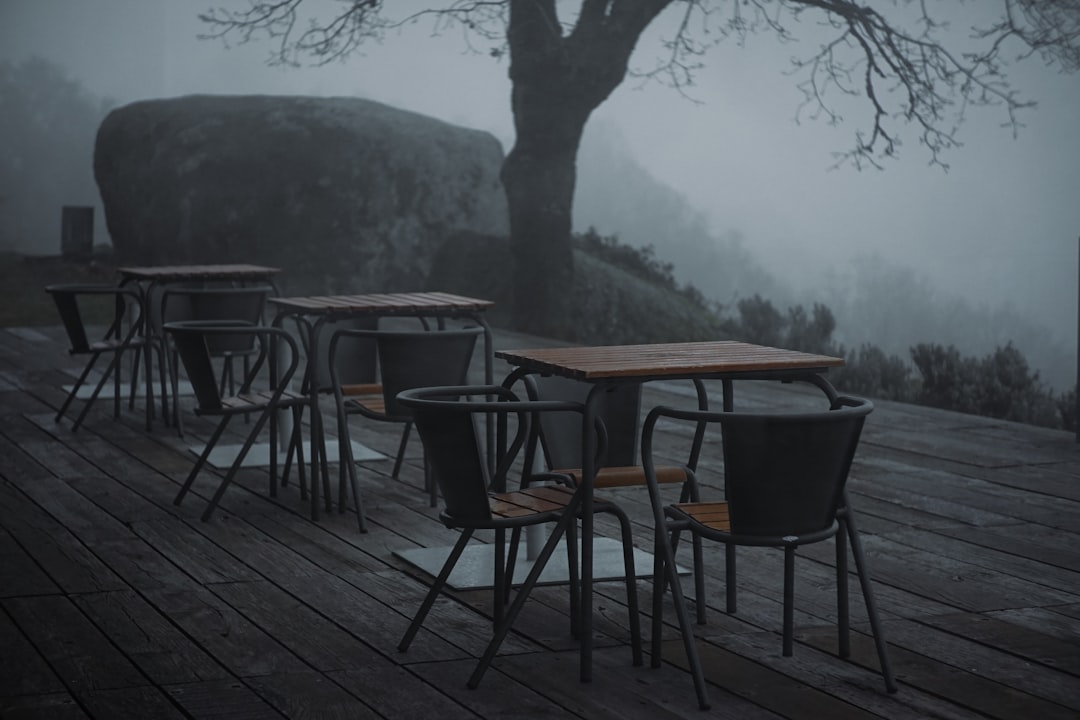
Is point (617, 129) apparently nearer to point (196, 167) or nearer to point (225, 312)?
point (196, 167)

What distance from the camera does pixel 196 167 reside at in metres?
11.8

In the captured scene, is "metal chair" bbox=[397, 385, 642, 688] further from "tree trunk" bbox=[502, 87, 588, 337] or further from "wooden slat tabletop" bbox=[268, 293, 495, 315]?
"tree trunk" bbox=[502, 87, 588, 337]

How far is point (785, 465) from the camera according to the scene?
2465 mm

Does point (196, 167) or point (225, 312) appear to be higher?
point (196, 167)

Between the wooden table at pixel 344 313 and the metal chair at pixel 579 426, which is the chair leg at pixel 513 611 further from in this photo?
the wooden table at pixel 344 313

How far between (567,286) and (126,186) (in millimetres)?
4483

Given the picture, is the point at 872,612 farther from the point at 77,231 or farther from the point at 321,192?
the point at 77,231

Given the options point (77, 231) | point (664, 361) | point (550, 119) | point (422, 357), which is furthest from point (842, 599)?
point (77, 231)

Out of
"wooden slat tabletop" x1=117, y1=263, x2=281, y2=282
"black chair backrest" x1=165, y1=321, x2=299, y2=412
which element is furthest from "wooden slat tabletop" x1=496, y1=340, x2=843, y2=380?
"wooden slat tabletop" x1=117, y1=263, x2=281, y2=282

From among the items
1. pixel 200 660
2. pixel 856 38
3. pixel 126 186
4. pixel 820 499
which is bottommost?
pixel 200 660

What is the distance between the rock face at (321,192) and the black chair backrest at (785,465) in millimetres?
9035

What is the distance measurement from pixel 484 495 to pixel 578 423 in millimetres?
571

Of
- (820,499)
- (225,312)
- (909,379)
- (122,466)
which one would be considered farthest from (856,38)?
(820,499)

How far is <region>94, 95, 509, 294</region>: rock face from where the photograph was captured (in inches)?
457
